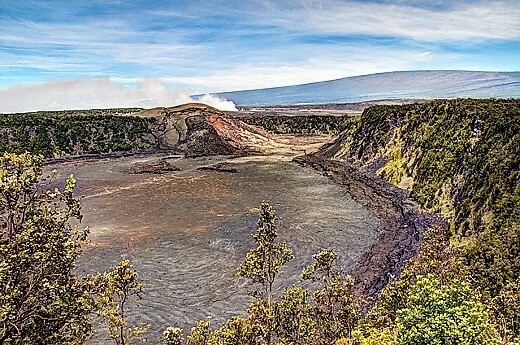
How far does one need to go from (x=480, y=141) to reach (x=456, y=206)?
781cm

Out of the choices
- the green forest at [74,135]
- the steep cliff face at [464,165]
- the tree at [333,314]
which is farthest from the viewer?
the green forest at [74,135]

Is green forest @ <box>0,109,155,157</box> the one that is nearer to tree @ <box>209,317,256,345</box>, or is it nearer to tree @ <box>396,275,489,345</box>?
tree @ <box>209,317,256,345</box>

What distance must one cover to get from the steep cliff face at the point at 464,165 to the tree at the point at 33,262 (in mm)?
16333

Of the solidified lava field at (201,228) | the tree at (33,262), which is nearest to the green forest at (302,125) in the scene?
the solidified lava field at (201,228)

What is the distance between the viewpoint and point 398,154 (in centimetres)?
5988

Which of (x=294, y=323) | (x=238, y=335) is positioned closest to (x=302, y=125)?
(x=294, y=323)

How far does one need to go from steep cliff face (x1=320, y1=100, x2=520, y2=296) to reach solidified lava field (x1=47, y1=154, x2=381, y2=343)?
7316mm

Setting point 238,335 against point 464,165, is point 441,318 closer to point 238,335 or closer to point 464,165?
point 238,335

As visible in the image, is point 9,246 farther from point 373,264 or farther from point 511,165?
point 511,165

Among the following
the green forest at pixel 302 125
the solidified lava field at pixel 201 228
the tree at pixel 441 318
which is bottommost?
the solidified lava field at pixel 201 228

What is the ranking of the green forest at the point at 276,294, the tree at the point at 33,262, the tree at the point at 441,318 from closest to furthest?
the tree at the point at 33,262 < the green forest at the point at 276,294 < the tree at the point at 441,318

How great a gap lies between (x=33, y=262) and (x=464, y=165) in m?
40.4

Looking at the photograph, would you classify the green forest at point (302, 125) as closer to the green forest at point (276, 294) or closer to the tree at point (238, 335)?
the green forest at point (276, 294)

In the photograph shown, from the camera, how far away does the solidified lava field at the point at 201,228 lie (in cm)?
2709
